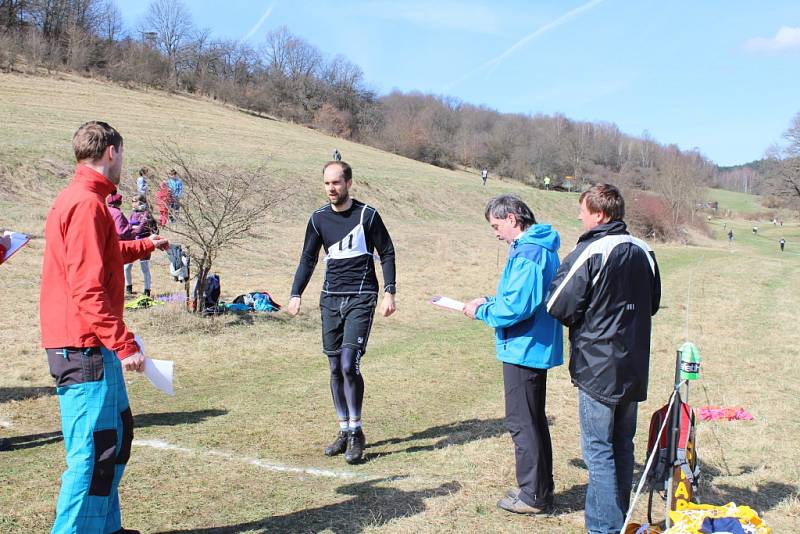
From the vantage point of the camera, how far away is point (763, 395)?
800cm

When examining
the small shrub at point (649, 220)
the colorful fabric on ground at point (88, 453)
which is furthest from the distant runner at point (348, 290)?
the small shrub at point (649, 220)

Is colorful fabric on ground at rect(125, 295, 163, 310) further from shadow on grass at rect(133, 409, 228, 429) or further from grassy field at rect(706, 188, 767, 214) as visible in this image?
grassy field at rect(706, 188, 767, 214)

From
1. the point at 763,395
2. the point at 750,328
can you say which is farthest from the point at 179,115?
the point at 763,395

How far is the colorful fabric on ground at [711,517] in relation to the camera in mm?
3154

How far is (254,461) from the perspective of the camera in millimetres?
5062

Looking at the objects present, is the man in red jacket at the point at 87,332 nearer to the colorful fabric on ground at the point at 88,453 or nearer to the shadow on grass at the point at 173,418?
the colorful fabric on ground at the point at 88,453

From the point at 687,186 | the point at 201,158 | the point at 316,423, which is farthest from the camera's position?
the point at 687,186

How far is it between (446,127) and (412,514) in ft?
322

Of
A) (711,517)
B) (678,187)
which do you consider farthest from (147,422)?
(678,187)

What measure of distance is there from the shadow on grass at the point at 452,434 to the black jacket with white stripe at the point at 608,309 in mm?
A: 2313

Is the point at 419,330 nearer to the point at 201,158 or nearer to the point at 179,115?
the point at 201,158

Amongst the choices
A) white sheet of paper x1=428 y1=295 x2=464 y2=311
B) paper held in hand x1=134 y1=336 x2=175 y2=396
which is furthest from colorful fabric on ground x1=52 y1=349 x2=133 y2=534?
white sheet of paper x1=428 y1=295 x2=464 y2=311

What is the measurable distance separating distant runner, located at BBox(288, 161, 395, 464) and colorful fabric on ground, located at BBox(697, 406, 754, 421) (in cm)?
383

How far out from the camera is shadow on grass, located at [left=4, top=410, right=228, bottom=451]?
537 centimetres
